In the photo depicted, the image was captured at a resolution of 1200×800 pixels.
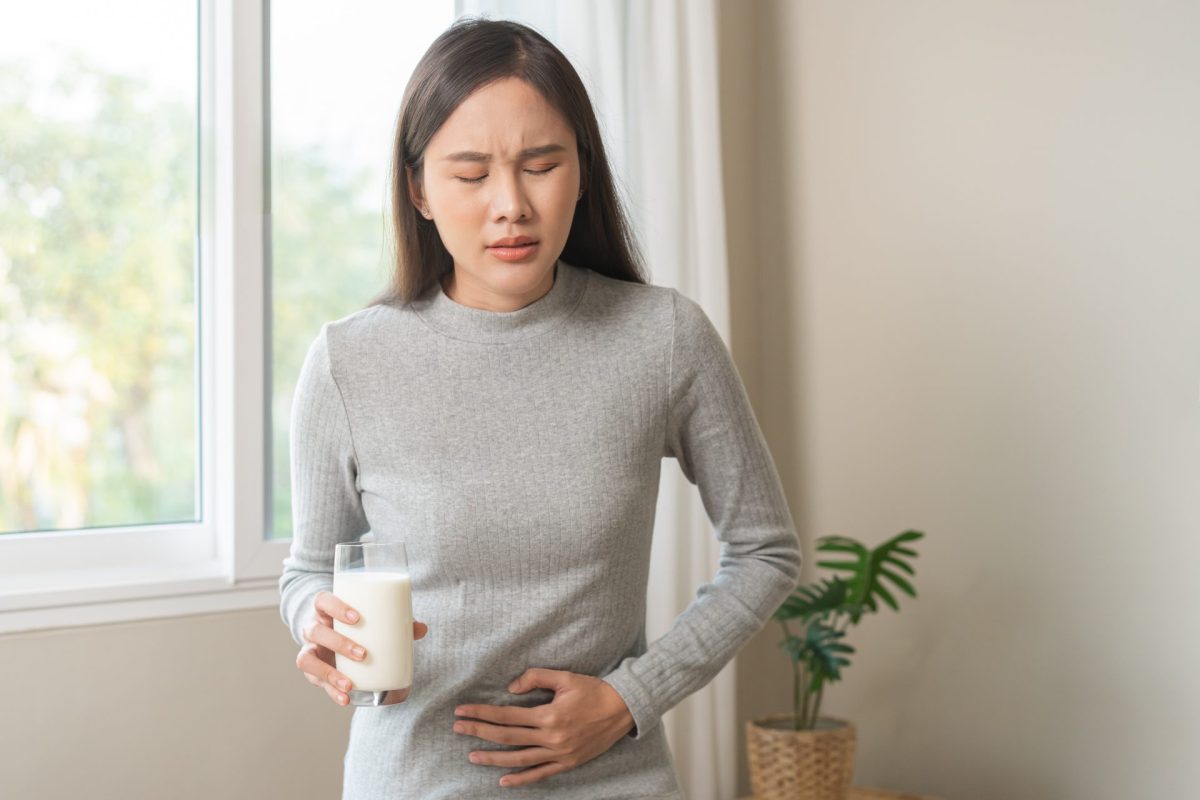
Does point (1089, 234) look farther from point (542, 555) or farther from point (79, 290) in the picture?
point (79, 290)

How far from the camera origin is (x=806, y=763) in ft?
7.32

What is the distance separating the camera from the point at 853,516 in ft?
8.71

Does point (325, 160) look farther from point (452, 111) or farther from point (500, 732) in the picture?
point (500, 732)

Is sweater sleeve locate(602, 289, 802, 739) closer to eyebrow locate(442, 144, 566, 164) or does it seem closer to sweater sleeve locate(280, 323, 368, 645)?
eyebrow locate(442, 144, 566, 164)

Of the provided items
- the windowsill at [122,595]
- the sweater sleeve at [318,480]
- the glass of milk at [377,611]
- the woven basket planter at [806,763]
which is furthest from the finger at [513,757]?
the woven basket planter at [806,763]

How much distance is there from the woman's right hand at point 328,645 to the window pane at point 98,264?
97cm

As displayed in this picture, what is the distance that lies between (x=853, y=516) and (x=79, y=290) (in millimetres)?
1621

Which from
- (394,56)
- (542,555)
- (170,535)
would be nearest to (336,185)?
(394,56)

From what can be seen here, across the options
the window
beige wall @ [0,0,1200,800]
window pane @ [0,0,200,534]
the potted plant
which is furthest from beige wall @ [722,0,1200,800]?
window pane @ [0,0,200,534]

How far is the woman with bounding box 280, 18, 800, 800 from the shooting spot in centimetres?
121

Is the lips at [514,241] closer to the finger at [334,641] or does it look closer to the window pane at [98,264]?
the finger at [334,641]

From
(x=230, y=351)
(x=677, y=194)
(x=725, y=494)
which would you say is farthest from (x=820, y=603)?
(x=230, y=351)

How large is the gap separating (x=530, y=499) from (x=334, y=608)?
0.76 feet

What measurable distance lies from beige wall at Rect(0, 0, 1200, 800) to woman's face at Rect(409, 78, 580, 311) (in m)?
1.01
